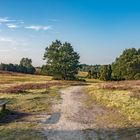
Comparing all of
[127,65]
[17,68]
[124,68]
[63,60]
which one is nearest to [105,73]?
[124,68]

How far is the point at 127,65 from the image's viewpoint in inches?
4363

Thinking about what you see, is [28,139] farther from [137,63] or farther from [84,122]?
[137,63]

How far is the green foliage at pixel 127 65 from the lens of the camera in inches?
4301

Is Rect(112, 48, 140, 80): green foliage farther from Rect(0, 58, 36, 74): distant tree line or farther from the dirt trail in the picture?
the dirt trail

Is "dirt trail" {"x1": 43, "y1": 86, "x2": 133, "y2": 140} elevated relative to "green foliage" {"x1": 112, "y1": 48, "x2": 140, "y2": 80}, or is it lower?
lower

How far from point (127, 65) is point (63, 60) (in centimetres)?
2627

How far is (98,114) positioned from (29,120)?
530cm

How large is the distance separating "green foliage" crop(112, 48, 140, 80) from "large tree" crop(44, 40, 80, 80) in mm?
21996

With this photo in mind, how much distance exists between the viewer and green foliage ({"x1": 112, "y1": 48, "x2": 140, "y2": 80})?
10925cm

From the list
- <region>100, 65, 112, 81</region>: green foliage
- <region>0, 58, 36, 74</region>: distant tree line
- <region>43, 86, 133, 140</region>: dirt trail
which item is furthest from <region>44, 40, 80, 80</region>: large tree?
<region>43, 86, 133, 140</region>: dirt trail

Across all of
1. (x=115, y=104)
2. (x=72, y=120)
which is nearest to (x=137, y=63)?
(x=115, y=104)

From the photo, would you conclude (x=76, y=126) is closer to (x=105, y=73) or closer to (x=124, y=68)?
(x=105, y=73)

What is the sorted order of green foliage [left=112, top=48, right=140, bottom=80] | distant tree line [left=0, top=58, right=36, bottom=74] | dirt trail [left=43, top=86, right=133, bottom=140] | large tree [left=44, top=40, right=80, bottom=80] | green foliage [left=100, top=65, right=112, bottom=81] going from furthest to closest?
distant tree line [left=0, top=58, right=36, bottom=74] < green foliage [left=100, top=65, right=112, bottom=81] < green foliage [left=112, top=48, right=140, bottom=80] < large tree [left=44, top=40, right=80, bottom=80] < dirt trail [left=43, top=86, right=133, bottom=140]

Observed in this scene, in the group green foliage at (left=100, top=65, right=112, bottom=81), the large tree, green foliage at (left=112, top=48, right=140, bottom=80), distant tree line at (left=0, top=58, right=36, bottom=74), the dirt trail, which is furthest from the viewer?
distant tree line at (left=0, top=58, right=36, bottom=74)
